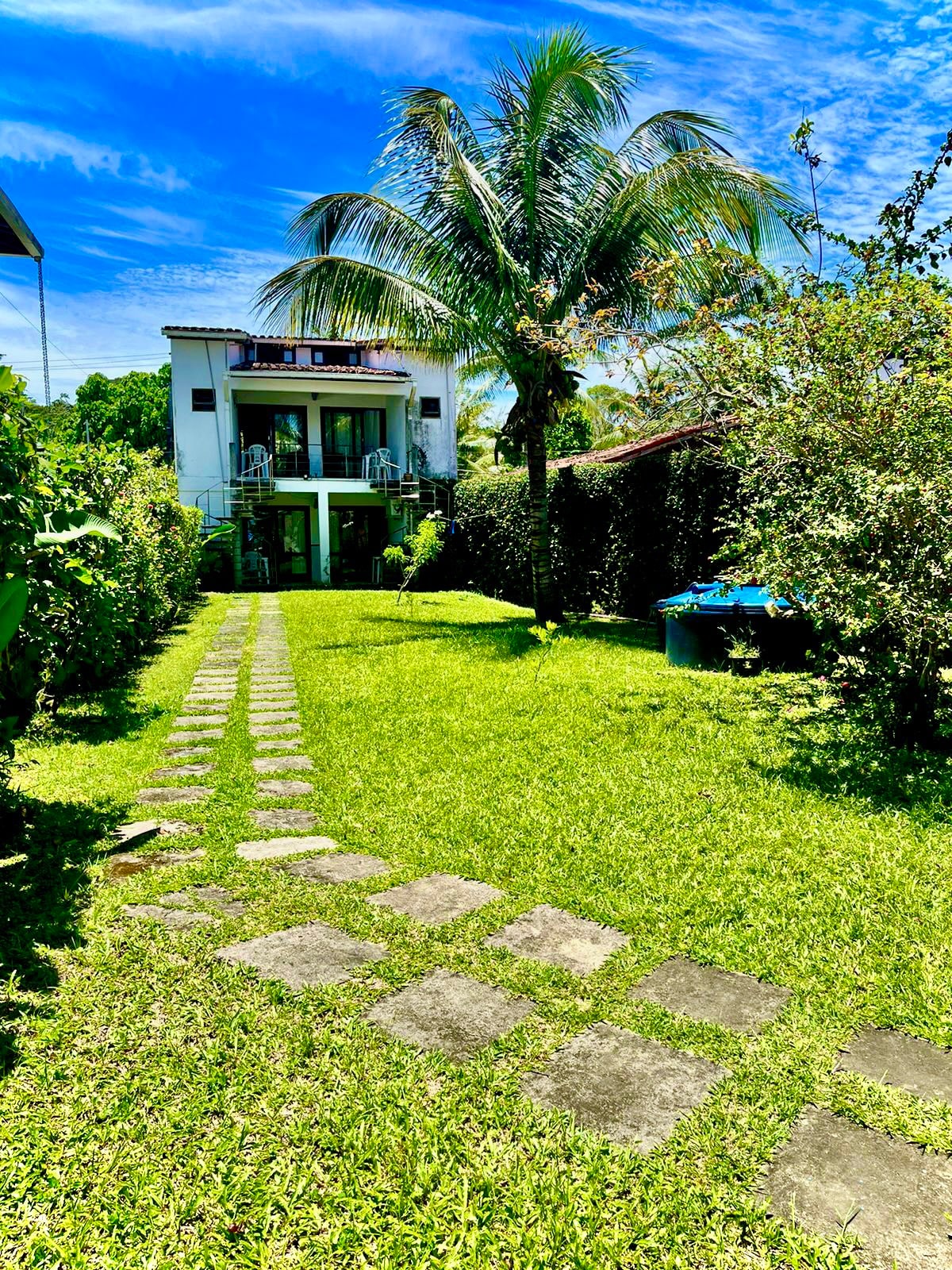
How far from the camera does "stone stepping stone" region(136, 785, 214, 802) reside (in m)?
4.90

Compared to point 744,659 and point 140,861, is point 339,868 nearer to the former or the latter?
point 140,861

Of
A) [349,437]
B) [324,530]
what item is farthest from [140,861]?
[349,437]

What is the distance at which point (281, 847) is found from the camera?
4.15 m

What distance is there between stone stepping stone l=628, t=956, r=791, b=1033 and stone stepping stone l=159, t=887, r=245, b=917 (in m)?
1.69

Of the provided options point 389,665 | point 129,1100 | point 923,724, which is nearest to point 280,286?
point 389,665

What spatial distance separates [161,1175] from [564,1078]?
110 centimetres

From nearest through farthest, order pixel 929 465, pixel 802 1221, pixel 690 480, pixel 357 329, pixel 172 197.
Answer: pixel 802 1221 → pixel 929 465 → pixel 690 480 → pixel 357 329 → pixel 172 197

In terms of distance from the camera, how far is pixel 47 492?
148 inches

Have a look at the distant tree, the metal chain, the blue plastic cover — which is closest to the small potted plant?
the blue plastic cover

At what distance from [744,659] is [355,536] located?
21.1 m

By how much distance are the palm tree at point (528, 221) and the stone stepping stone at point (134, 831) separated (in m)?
8.88

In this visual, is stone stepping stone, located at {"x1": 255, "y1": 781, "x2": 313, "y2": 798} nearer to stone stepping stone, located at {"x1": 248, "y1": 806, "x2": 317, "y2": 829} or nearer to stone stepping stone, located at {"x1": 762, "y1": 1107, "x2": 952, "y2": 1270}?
stone stepping stone, located at {"x1": 248, "y1": 806, "x2": 317, "y2": 829}

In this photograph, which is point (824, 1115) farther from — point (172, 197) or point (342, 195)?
point (172, 197)

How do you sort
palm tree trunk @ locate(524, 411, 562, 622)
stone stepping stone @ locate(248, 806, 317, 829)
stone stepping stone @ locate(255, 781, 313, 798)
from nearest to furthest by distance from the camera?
stone stepping stone @ locate(248, 806, 317, 829) → stone stepping stone @ locate(255, 781, 313, 798) → palm tree trunk @ locate(524, 411, 562, 622)
